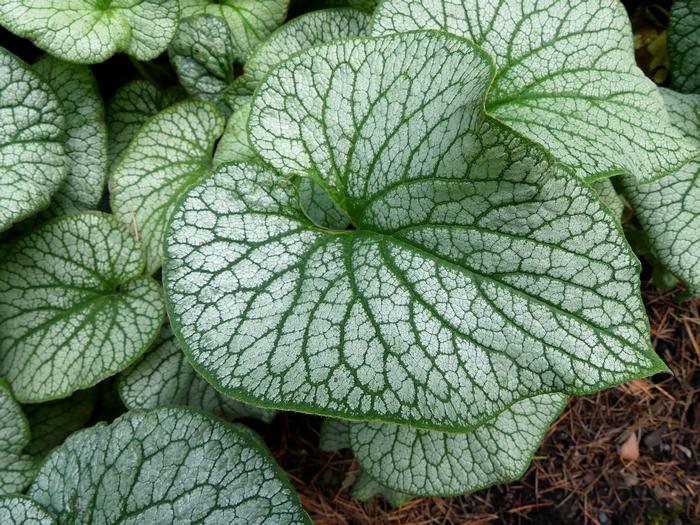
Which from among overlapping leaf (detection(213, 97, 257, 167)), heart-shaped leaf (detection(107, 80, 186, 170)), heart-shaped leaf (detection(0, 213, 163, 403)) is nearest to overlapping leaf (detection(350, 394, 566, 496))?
heart-shaped leaf (detection(0, 213, 163, 403))

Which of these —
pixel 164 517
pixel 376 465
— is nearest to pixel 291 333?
pixel 164 517

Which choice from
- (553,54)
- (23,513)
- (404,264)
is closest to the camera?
(404,264)

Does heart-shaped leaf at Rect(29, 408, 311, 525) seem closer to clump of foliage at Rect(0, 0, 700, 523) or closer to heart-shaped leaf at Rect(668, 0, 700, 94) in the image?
clump of foliage at Rect(0, 0, 700, 523)

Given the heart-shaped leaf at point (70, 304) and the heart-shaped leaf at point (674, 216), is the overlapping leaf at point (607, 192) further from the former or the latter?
the heart-shaped leaf at point (70, 304)

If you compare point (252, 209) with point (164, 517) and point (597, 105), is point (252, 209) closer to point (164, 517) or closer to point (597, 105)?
point (164, 517)

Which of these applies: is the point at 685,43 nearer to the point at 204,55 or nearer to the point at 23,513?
the point at 204,55

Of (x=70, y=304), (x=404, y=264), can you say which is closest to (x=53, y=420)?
(x=70, y=304)
